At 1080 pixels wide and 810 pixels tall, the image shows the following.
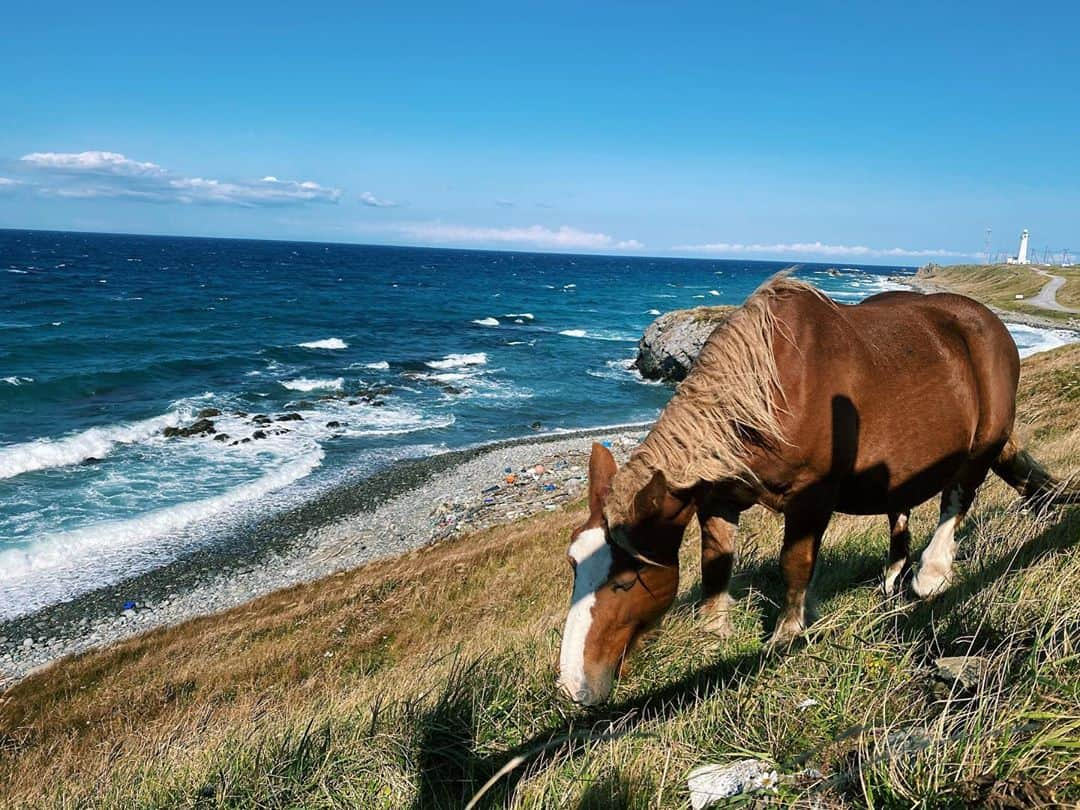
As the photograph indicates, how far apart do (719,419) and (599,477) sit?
0.73m

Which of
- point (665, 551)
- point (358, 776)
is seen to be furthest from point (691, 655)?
point (358, 776)

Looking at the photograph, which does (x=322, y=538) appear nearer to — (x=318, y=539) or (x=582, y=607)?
(x=318, y=539)

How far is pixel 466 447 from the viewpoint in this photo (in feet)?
85.1

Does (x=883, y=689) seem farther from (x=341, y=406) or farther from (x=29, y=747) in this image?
(x=341, y=406)

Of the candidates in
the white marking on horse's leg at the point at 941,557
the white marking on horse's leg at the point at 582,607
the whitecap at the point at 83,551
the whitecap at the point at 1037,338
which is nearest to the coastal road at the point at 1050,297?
the whitecap at the point at 1037,338

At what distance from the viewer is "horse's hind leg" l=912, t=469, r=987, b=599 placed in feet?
15.2

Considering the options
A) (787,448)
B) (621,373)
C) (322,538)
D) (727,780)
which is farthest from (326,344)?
(727,780)

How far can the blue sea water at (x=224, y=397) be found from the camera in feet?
57.7

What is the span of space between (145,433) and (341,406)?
8.26 meters

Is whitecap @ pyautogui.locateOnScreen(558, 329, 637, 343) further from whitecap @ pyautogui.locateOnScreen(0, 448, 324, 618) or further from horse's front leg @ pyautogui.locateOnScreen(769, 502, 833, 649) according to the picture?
horse's front leg @ pyautogui.locateOnScreen(769, 502, 833, 649)

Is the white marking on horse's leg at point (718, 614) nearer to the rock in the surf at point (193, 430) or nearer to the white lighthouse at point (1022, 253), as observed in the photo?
the rock in the surf at point (193, 430)

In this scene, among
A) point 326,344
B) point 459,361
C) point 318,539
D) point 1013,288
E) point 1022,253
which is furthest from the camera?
point 1022,253

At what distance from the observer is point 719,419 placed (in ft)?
12.0

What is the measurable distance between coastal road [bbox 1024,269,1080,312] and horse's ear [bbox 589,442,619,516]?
65414mm
